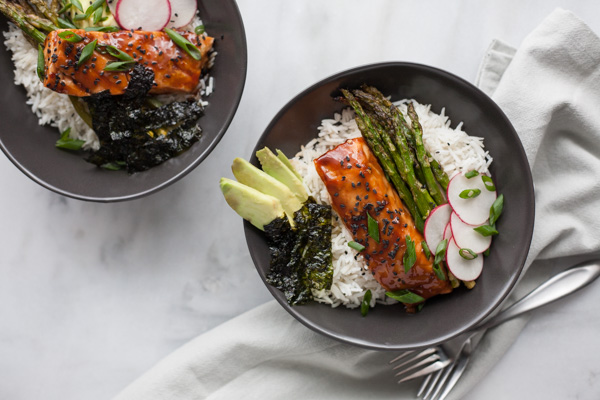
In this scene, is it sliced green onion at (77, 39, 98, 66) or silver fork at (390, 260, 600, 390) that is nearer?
sliced green onion at (77, 39, 98, 66)

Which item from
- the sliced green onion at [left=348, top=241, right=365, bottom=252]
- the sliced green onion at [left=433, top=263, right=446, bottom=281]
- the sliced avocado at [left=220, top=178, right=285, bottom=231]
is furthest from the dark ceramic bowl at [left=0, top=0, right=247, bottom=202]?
the sliced green onion at [left=433, top=263, right=446, bottom=281]

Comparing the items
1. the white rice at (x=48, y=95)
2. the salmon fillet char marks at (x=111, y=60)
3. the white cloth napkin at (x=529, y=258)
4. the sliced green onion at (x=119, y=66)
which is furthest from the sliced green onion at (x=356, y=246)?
the sliced green onion at (x=119, y=66)

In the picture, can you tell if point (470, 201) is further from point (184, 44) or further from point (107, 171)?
point (107, 171)

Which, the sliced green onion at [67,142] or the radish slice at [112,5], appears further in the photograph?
the sliced green onion at [67,142]

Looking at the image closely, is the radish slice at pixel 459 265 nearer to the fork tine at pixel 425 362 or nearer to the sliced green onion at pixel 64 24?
the fork tine at pixel 425 362

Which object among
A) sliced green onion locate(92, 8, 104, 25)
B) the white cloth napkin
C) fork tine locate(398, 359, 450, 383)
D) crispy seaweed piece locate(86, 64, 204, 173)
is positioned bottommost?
fork tine locate(398, 359, 450, 383)

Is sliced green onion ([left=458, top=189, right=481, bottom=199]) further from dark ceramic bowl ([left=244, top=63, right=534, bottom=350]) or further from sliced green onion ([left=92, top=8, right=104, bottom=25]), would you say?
sliced green onion ([left=92, top=8, right=104, bottom=25])
